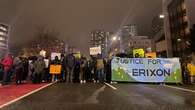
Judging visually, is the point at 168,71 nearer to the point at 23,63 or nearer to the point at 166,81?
the point at 166,81

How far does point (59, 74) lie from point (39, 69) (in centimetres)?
184

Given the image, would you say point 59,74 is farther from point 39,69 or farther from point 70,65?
point 70,65

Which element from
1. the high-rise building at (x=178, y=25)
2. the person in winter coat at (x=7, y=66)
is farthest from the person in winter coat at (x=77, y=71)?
the high-rise building at (x=178, y=25)

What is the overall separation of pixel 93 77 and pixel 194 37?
122 feet

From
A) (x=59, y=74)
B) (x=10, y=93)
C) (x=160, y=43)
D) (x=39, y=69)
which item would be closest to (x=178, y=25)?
(x=160, y=43)

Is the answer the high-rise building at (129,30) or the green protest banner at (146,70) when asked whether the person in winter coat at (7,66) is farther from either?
the high-rise building at (129,30)

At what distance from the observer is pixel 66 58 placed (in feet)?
63.6

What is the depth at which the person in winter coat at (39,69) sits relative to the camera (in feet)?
63.7

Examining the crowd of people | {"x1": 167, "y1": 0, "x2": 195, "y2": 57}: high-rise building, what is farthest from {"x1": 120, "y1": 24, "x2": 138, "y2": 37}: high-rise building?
the crowd of people

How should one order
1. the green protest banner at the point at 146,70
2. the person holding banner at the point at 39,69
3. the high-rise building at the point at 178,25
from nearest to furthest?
1. the person holding banner at the point at 39,69
2. the green protest banner at the point at 146,70
3. the high-rise building at the point at 178,25

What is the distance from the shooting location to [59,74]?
20.9m

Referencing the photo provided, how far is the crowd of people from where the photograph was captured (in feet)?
61.7

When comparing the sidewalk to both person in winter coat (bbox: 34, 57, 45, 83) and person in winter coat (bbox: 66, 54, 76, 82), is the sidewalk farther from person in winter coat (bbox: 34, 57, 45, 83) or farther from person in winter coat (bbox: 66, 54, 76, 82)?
person in winter coat (bbox: 66, 54, 76, 82)

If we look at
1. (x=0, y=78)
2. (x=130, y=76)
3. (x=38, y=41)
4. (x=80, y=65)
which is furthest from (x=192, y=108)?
(x=38, y=41)
